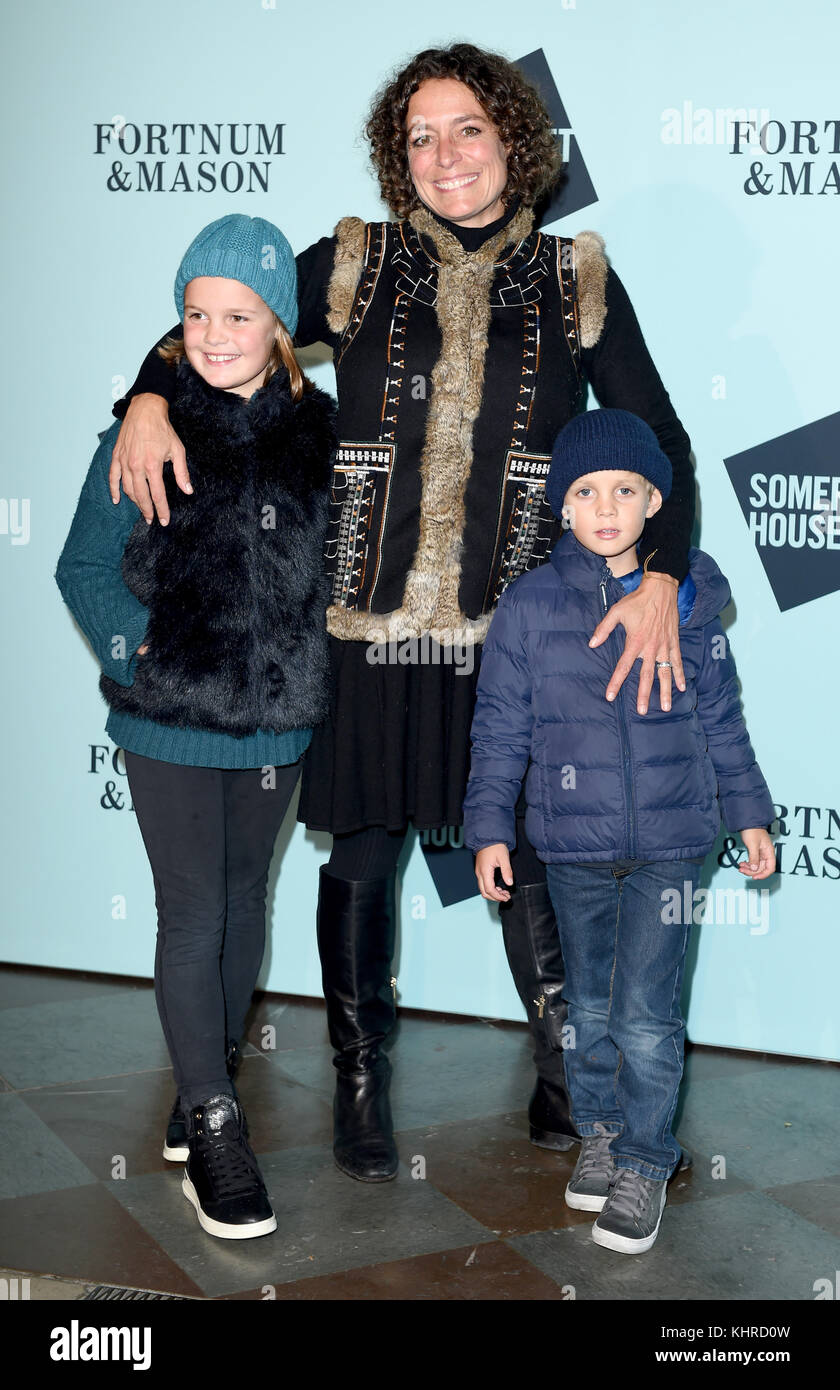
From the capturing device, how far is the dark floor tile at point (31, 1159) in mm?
2367

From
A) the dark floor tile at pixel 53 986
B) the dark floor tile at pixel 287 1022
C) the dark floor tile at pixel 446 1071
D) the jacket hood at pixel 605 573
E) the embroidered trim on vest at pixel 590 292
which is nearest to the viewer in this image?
the jacket hood at pixel 605 573

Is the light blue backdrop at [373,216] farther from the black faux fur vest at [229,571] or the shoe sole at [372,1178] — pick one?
the black faux fur vest at [229,571]

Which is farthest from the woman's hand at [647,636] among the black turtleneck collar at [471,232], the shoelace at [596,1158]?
the shoelace at [596,1158]

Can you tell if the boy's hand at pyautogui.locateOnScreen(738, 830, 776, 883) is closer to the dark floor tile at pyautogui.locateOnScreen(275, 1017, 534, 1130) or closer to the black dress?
the black dress

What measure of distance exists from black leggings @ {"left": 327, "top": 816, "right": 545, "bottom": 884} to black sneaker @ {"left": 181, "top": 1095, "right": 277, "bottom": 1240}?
0.41 m

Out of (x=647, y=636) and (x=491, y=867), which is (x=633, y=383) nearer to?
(x=647, y=636)

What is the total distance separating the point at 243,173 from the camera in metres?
3.11

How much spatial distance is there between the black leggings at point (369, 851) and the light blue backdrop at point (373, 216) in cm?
72

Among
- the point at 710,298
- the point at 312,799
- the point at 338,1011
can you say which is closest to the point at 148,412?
the point at 312,799

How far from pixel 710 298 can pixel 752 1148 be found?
1.58 metres

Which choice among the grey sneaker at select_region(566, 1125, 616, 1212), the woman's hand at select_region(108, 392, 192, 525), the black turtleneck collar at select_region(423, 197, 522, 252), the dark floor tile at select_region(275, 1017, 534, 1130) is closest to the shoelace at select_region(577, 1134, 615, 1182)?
the grey sneaker at select_region(566, 1125, 616, 1212)

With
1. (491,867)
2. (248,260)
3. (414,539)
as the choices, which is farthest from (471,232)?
(491,867)
